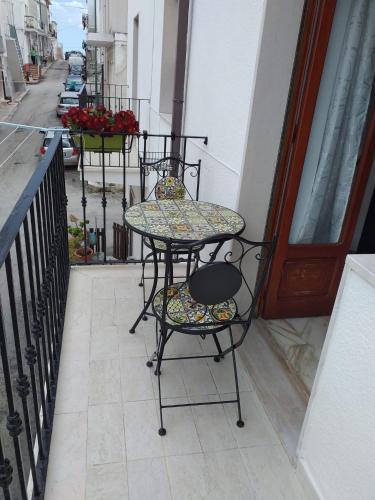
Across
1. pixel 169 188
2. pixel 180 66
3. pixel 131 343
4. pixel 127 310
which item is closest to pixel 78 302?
pixel 127 310

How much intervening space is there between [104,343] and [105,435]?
2.06ft

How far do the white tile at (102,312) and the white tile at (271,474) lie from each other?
1.12m

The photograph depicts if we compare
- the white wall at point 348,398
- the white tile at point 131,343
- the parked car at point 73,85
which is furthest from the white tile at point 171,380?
the parked car at point 73,85

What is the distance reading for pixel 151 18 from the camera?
5.68 meters

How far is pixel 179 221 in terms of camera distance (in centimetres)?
213

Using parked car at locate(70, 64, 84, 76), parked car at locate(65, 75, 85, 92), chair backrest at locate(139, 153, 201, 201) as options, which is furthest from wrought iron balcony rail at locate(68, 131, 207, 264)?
parked car at locate(70, 64, 84, 76)

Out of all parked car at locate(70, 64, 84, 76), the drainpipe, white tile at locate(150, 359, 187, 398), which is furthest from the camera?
parked car at locate(70, 64, 84, 76)

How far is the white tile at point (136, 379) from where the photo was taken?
1.89 metres

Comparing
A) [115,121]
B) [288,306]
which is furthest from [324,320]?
[115,121]

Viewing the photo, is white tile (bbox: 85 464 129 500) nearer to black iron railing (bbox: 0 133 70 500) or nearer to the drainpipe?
black iron railing (bbox: 0 133 70 500)

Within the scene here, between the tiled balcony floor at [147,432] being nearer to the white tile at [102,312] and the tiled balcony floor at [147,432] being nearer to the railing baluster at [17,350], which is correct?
the white tile at [102,312]

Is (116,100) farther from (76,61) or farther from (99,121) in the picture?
(76,61)

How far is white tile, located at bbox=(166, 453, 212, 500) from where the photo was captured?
4.82 ft

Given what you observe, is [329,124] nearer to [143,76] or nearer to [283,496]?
[283,496]
